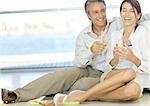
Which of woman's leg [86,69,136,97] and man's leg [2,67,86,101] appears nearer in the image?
woman's leg [86,69,136,97]

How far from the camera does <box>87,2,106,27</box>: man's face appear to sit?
276 centimetres

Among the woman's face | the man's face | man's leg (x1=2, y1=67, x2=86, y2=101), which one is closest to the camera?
the woman's face

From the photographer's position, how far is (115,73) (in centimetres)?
259

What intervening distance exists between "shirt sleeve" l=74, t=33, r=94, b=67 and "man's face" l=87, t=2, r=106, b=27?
181 millimetres

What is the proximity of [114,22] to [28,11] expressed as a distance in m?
2.10

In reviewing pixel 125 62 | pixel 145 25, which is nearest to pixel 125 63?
pixel 125 62

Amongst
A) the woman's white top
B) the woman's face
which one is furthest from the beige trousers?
the woman's face

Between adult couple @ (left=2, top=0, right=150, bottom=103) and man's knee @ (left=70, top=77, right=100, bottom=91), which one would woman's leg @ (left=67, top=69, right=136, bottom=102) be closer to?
adult couple @ (left=2, top=0, right=150, bottom=103)

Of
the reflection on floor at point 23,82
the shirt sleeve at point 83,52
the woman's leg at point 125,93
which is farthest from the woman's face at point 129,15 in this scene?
the reflection on floor at point 23,82

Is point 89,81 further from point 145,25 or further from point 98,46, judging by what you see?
point 145,25

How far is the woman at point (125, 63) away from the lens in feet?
8.33

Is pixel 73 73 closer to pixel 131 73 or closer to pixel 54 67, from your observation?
pixel 131 73

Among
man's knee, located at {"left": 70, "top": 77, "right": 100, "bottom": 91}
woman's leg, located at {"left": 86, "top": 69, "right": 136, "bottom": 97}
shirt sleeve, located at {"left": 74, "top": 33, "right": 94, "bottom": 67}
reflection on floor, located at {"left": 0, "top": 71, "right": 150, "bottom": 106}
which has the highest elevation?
shirt sleeve, located at {"left": 74, "top": 33, "right": 94, "bottom": 67}

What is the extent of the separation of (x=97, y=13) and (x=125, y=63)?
0.44m
